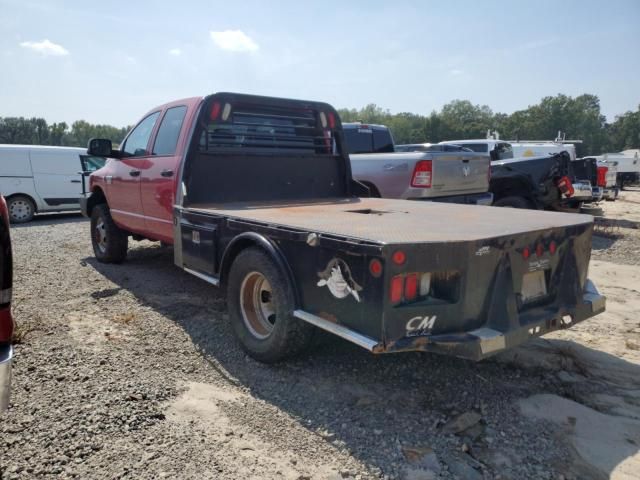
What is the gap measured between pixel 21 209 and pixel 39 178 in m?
0.86

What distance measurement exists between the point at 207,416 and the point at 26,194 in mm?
11042

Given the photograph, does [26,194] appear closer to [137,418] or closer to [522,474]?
[137,418]

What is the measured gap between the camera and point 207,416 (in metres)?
2.83

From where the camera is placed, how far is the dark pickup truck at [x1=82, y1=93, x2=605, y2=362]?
2.56 m

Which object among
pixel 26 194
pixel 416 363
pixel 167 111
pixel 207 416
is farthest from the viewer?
pixel 26 194

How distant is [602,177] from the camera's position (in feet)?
37.7

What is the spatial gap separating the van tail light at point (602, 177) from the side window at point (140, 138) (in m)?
10.4

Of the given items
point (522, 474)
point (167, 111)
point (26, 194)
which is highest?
point (167, 111)

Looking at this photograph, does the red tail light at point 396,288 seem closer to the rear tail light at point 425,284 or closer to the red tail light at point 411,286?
the red tail light at point 411,286

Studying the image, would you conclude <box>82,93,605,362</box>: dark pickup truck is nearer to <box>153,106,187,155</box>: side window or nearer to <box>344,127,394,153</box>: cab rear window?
<box>153,106,187,155</box>: side window

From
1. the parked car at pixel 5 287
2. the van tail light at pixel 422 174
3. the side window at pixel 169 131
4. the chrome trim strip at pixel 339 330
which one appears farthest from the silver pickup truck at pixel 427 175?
the parked car at pixel 5 287

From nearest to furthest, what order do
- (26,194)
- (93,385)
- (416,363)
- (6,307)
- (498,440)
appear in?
(6,307), (498,440), (93,385), (416,363), (26,194)

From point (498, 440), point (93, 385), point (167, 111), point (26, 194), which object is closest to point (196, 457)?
point (93, 385)

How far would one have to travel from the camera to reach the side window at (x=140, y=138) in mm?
5508
